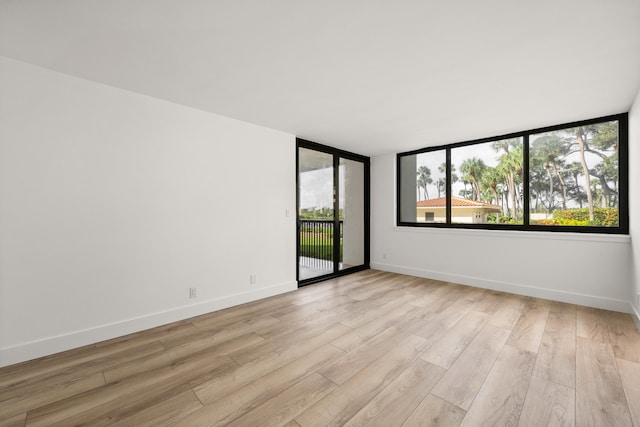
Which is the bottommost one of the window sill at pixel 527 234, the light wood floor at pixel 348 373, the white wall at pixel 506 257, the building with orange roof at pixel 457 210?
the light wood floor at pixel 348 373

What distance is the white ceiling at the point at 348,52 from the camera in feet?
5.09

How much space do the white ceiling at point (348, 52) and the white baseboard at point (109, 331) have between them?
2.21m

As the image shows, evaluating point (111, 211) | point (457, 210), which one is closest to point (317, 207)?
point (457, 210)

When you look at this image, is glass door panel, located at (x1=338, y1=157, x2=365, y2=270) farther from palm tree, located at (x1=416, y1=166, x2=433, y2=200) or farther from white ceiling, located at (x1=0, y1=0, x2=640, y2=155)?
white ceiling, located at (x1=0, y1=0, x2=640, y2=155)

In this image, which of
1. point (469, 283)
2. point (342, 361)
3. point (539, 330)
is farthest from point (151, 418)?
point (469, 283)

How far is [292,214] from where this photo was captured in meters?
4.04

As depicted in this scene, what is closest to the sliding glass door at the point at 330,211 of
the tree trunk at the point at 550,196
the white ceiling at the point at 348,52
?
the white ceiling at the point at 348,52

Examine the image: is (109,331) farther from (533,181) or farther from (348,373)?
(533,181)

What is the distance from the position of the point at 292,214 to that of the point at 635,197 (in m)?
3.89

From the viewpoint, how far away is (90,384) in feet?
5.99

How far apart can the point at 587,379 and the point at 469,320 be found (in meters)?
1.04

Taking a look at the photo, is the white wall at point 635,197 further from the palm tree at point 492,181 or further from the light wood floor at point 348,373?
the palm tree at point 492,181

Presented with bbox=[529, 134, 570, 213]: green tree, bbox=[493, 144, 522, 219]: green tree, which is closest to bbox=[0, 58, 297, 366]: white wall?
bbox=[493, 144, 522, 219]: green tree

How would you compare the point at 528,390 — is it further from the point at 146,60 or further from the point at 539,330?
the point at 146,60
